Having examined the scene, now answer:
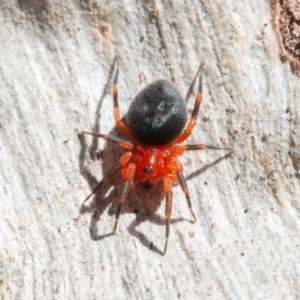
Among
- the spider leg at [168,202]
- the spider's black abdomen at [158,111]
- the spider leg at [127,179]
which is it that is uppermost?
the spider's black abdomen at [158,111]

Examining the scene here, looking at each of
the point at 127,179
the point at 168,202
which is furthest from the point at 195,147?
the point at 127,179

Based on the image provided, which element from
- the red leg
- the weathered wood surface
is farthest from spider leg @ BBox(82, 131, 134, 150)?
the red leg

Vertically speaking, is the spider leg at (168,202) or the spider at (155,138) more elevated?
the spider at (155,138)

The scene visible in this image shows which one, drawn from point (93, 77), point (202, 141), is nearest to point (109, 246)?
point (202, 141)

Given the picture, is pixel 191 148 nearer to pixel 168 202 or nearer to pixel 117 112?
pixel 168 202

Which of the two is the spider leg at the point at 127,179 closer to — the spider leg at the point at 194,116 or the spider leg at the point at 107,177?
the spider leg at the point at 107,177

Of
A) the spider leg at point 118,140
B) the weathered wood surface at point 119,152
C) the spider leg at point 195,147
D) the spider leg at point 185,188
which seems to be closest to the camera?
the weathered wood surface at point 119,152

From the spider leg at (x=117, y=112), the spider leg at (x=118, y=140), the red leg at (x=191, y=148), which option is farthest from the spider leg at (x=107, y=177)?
the red leg at (x=191, y=148)
